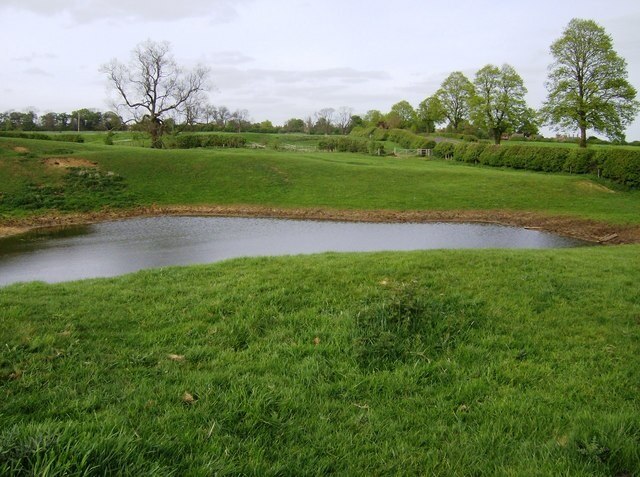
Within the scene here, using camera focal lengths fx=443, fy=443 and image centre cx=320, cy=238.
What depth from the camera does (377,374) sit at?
14.0ft

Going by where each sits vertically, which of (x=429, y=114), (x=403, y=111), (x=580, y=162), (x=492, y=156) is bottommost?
(x=580, y=162)

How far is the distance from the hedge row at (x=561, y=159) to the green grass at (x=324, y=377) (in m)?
26.1

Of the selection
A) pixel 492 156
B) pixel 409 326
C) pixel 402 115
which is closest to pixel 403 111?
pixel 402 115

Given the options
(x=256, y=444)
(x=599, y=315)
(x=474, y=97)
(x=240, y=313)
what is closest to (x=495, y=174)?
(x=474, y=97)

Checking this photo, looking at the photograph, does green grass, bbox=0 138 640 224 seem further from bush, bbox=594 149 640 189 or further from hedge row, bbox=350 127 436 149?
hedge row, bbox=350 127 436 149

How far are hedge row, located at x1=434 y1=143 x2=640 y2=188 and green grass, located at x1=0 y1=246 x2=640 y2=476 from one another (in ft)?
85.7

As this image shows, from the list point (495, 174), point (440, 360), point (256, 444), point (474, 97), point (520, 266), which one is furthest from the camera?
point (474, 97)

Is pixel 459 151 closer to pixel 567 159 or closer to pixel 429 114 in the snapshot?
pixel 567 159

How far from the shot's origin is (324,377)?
13.9 feet

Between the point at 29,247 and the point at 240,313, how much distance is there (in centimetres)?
1356

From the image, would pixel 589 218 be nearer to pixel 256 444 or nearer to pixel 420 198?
pixel 420 198

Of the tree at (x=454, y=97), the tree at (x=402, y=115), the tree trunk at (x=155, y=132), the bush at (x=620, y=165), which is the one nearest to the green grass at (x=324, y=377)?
the bush at (x=620, y=165)

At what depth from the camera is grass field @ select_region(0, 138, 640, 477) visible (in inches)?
117

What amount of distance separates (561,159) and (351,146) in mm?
27674
